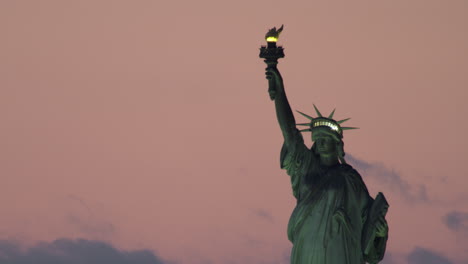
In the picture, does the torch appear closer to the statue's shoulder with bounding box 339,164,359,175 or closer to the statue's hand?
the statue's shoulder with bounding box 339,164,359,175

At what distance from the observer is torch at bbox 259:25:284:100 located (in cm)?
4728

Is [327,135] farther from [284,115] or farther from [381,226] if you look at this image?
[381,226]

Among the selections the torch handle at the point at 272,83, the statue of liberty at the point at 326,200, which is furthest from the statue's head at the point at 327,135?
the torch handle at the point at 272,83

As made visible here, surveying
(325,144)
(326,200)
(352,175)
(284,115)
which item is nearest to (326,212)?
(326,200)

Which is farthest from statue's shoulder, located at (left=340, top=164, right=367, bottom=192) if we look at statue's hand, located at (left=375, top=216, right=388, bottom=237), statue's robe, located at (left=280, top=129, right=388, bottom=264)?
statue's hand, located at (left=375, top=216, right=388, bottom=237)

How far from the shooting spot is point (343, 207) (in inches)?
1852

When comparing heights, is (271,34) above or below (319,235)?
above

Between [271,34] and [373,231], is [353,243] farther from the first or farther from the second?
[271,34]

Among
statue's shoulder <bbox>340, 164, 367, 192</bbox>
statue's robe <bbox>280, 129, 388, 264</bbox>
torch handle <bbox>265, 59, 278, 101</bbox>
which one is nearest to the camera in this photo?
statue's robe <bbox>280, 129, 388, 264</bbox>

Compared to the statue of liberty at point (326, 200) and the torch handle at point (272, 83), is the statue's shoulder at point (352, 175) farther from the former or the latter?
the torch handle at point (272, 83)

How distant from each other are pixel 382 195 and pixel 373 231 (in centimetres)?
65

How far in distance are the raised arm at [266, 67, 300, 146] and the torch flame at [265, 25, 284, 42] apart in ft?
1.86

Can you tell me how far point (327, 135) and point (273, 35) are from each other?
2001 mm

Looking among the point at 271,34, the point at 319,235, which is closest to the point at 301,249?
the point at 319,235
